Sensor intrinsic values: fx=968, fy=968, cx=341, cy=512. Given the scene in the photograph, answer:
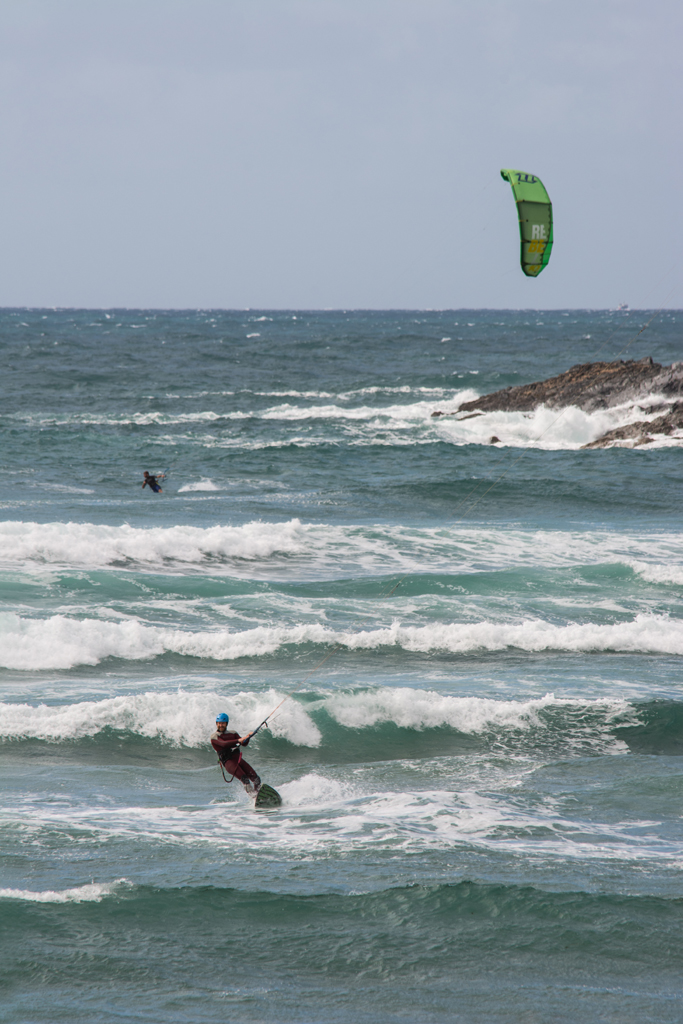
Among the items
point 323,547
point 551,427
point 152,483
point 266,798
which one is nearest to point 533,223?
point 323,547

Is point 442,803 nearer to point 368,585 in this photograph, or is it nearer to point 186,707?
point 186,707

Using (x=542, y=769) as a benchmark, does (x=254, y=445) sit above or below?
above

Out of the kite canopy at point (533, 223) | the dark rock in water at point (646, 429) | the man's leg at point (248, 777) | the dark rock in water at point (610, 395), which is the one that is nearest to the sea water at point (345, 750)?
the man's leg at point (248, 777)

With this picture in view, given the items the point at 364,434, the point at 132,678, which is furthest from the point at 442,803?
the point at 364,434

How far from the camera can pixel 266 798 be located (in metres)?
9.30

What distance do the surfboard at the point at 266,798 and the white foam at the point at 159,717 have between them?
1814 millimetres

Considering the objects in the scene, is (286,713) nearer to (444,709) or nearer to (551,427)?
(444,709)

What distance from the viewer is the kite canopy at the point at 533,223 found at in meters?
20.0

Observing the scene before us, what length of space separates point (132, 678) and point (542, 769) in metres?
5.59

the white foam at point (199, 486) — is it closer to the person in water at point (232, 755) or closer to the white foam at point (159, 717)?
the white foam at point (159, 717)

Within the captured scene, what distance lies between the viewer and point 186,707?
444 inches

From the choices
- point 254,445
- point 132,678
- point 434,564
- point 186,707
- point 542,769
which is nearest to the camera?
point 542,769

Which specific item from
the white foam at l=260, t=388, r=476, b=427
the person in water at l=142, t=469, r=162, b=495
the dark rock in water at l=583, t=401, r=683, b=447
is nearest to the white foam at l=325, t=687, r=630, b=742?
the person in water at l=142, t=469, r=162, b=495

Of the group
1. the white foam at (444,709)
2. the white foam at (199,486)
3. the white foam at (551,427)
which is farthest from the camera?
the white foam at (551,427)
